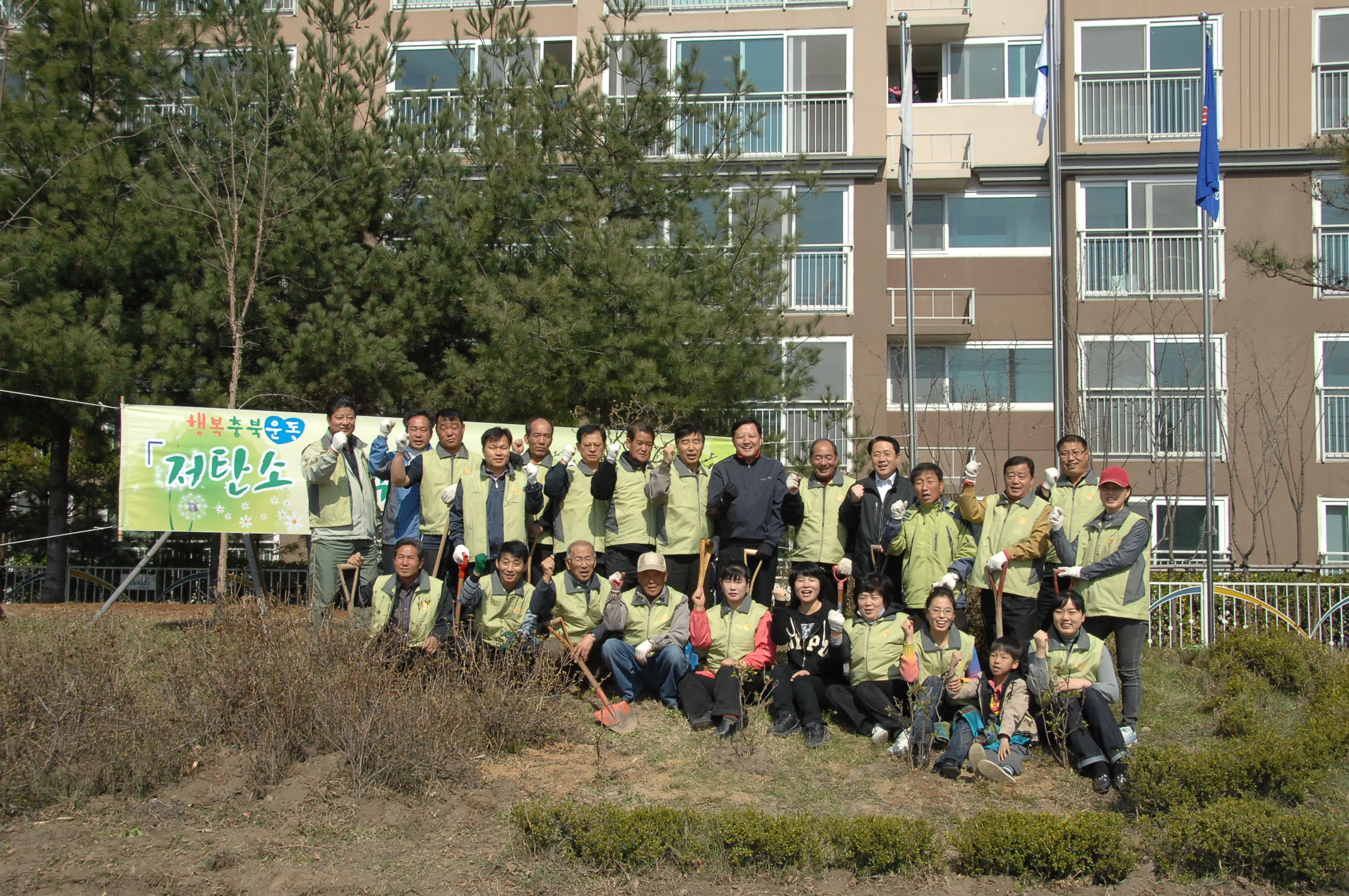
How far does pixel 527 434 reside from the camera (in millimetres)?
7996

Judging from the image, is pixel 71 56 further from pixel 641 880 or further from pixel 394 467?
pixel 641 880

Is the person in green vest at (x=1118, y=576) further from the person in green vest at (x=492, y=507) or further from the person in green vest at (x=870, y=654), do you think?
the person in green vest at (x=492, y=507)

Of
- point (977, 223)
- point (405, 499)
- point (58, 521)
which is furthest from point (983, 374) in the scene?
point (58, 521)

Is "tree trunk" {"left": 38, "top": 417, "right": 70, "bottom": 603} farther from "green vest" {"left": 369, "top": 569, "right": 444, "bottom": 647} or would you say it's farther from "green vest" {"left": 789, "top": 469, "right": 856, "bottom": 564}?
"green vest" {"left": 789, "top": 469, "right": 856, "bottom": 564}

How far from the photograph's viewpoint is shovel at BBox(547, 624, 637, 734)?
22.7 ft

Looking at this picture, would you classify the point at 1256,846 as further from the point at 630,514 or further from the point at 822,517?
the point at 630,514

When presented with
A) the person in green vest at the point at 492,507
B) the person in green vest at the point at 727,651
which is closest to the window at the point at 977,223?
the person in green vest at the point at 492,507

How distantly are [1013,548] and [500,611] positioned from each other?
3562mm

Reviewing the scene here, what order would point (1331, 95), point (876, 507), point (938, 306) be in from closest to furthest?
point (876, 507), point (1331, 95), point (938, 306)

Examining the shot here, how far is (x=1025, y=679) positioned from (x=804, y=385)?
5.70m

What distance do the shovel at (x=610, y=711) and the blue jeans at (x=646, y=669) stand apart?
0.15m

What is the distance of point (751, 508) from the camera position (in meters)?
7.62

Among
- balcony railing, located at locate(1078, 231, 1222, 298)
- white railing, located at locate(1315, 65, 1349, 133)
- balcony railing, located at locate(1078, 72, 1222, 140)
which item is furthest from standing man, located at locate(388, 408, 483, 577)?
white railing, located at locate(1315, 65, 1349, 133)

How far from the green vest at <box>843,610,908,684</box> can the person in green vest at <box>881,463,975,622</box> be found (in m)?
0.43
